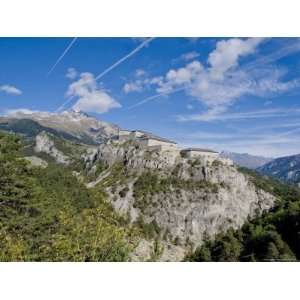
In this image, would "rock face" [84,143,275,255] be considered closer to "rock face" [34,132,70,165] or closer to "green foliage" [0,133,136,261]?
"green foliage" [0,133,136,261]

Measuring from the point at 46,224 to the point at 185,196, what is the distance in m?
31.4

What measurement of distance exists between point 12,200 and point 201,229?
32.4m

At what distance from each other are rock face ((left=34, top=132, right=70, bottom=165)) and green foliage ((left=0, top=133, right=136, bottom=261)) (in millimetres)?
44665

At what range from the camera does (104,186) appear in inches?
1832

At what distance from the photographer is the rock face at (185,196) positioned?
43.8 metres

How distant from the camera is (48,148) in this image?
88.2 metres

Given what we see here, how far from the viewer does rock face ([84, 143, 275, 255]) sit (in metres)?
43.8

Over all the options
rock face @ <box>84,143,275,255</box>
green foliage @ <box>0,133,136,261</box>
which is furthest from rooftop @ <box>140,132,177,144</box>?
green foliage @ <box>0,133,136,261</box>
